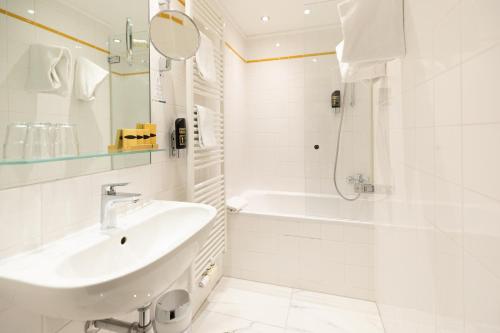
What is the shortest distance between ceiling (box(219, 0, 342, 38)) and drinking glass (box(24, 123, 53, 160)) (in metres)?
1.95

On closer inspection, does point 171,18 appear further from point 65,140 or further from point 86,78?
point 65,140

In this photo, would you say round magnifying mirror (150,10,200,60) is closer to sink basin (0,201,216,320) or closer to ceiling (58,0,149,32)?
ceiling (58,0,149,32)

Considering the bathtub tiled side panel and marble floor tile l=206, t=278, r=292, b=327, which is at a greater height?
the bathtub tiled side panel

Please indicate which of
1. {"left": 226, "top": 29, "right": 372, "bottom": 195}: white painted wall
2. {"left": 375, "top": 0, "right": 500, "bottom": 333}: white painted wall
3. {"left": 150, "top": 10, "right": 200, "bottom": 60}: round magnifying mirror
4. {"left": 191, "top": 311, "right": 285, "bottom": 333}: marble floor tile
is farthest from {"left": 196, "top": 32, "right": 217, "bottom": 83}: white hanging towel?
{"left": 191, "top": 311, "right": 285, "bottom": 333}: marble floor tile

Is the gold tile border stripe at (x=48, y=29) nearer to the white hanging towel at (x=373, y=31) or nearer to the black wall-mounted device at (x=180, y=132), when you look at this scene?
the black wall-mounted device at (x=180, y=132)

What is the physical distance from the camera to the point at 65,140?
37.4 inches

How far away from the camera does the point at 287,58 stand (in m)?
2.97

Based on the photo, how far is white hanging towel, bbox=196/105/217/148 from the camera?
1774 millimetres

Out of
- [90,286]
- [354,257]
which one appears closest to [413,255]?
[354,257]

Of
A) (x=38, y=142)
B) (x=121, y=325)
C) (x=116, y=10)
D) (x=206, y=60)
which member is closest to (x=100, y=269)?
(x=121, y=325)

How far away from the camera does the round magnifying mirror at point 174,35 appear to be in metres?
1.42

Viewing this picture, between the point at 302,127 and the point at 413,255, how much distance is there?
1.95 metres

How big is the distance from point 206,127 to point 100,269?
1145 millimetres

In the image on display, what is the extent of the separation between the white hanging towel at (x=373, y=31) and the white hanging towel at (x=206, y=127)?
0.94m
